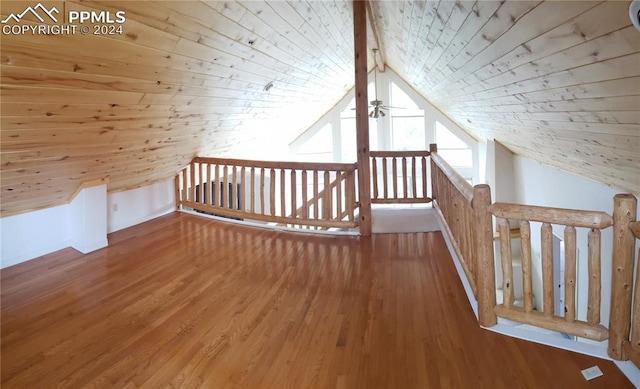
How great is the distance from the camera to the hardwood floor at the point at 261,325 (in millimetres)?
1698

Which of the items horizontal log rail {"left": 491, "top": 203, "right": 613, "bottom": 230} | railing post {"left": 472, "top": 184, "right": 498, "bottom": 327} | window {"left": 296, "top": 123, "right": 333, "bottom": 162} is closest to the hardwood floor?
railing post {"left": 472, "top": 184, "right": 498, "bottom": 327}

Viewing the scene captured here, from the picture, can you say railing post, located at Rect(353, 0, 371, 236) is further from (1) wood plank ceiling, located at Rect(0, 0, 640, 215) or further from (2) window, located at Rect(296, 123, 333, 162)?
(2) window, located at Rect(296, 123, 333, 162)

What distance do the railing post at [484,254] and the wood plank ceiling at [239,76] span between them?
735mm

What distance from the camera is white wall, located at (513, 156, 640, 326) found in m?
3.14

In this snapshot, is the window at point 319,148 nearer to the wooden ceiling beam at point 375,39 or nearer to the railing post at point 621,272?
the wooden ceiling beam at point 375,39

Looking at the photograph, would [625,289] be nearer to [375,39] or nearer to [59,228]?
[59,228]

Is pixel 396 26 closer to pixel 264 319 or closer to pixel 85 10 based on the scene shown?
pixel 85 10

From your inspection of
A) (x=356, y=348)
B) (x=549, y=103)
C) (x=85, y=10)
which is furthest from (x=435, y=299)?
(x=85, y=10)

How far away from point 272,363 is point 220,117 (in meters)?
3.21

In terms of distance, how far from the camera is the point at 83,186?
3527mm

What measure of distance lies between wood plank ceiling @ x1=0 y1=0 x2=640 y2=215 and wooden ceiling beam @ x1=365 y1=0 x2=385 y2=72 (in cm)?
20

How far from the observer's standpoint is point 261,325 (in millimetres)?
2164

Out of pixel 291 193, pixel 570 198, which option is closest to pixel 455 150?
pixel 570 198

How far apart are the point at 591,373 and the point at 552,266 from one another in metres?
0.53
